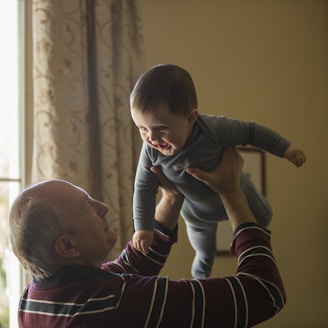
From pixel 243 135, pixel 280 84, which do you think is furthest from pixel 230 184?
pixel 280 84

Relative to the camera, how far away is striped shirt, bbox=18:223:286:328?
1.02 meters

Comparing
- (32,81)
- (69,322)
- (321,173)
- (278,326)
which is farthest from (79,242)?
(321,173)

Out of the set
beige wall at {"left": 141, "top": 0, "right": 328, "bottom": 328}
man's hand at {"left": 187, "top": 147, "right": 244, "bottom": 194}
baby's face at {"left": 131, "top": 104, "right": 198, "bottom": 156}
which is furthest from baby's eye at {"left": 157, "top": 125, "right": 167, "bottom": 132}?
beige wall at {"left": 141, "top": 0, "right": 328, "bottom": 328}

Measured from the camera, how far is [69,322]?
3.40ft

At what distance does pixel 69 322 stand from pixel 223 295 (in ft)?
1.04

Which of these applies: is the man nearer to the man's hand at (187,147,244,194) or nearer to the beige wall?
the man's hand at (187,147,244,194)

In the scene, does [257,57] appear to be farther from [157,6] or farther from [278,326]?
[278,326]

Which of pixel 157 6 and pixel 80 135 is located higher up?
pixel 157 6

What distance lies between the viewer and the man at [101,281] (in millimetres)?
1027

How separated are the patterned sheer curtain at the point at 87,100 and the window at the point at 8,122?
0.24 metres

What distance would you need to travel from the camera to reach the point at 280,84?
2939 millimetres

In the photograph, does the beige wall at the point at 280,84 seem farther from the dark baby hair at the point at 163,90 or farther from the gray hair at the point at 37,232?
the gray hair at the point at 37,232

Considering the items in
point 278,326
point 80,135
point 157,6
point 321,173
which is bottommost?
point 278,326

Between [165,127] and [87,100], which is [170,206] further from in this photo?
[87,100]
